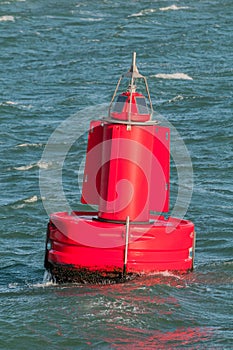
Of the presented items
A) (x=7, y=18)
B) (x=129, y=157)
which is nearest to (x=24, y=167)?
(x=129, y=157)

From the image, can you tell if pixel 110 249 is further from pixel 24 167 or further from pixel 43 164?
pixel 43 164

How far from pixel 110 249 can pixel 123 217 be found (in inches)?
30.4

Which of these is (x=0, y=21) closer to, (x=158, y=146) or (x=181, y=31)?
(x=181, y=31)

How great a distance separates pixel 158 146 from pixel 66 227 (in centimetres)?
209

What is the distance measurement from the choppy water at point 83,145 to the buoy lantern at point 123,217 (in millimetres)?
314

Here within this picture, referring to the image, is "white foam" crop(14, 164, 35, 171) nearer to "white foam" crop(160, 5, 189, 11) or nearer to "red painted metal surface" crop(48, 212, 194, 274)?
"red painted metal surface" crop(48, 212, 194, 274)

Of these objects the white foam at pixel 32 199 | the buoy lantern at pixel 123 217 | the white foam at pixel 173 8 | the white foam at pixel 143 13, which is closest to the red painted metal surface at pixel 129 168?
the buoy lantern at pixel 123 217

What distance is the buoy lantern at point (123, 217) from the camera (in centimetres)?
1602

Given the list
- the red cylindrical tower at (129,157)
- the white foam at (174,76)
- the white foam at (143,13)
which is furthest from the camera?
the white foam at (143,13)

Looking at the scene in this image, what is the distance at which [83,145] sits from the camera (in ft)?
105

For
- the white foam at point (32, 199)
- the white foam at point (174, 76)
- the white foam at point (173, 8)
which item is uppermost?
the white foam at point (173, 8)

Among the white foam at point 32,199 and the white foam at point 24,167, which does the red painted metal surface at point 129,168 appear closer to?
the white foam at point 32,199

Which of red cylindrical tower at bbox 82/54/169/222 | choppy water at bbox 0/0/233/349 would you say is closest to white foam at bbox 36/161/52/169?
choppy water at bbox 0/0/233/349

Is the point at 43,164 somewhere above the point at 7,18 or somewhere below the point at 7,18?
below
